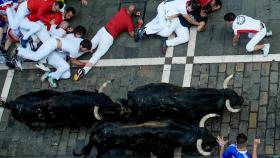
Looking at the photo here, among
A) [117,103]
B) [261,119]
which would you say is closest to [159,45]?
[117,103]

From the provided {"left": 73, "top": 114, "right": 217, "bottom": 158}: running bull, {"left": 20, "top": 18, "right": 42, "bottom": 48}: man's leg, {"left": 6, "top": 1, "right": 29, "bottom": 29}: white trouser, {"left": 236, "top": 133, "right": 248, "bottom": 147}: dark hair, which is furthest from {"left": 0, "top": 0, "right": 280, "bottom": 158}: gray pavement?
{"left": 6, "top": 1, "right": 29, "bottom": 29}: white trouser

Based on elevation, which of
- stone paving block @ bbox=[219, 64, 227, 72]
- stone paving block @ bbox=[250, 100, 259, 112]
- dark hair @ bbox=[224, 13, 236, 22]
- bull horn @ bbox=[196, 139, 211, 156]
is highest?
dark hair @ bbox=[224, 13, 236, 22]

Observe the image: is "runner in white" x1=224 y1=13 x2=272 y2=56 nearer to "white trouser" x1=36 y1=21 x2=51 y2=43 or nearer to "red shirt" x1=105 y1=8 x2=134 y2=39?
"red shirt" x1=105 y1=8 x2=134 y2=39

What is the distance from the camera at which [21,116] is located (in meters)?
14.6

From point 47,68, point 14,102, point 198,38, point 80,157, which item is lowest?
point 80,157

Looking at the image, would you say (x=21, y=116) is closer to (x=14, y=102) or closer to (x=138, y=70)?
(x=14, y=102)

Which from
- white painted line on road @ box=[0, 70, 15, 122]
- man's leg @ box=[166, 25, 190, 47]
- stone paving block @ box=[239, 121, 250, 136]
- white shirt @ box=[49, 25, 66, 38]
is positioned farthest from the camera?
white shirt @ box=[49, 25, 66, 38]

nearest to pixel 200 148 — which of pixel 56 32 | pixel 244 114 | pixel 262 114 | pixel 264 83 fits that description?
pixel 244 114

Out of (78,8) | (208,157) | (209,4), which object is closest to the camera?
(208,157)

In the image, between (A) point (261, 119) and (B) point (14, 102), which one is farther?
(B) point (14, 102)

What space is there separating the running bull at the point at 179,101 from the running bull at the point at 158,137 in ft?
1.20

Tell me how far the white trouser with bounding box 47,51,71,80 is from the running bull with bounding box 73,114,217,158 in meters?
2.70

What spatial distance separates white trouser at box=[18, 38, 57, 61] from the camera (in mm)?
15711

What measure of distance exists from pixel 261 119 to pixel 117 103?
3134 mm
